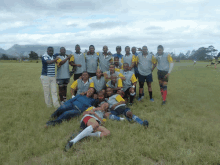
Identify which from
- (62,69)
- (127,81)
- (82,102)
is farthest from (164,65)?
(62,69)

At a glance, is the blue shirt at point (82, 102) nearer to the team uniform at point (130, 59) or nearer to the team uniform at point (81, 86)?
the team uniform at point (81, 86)

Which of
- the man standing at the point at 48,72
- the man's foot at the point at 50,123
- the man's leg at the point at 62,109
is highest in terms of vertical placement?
the man standing at the point at 48,72

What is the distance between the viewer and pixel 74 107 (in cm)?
514

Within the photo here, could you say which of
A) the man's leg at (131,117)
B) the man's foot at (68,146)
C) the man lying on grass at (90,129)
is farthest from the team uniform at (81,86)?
the man's foot at (68,146)

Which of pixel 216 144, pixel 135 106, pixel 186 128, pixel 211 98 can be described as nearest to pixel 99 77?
pixel 135 106

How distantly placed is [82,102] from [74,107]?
31cm

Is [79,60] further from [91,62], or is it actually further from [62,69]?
[62,69]

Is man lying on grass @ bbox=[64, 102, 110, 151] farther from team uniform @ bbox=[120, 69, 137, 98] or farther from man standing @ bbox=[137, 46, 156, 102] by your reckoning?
man standing @ bbox=[137, 46, 156, 102]

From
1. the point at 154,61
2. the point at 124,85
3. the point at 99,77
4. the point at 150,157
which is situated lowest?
the point at 150,157

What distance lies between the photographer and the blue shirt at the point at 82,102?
5180 mm

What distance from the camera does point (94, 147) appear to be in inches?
136

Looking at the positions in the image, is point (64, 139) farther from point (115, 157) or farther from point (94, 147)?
point (115, 157)

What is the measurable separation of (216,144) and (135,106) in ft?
10.4

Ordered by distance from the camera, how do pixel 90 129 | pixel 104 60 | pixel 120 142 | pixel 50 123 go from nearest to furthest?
pixel 120 142 → pixel 90 129 → pixel 50 123 → pixel 104 60
